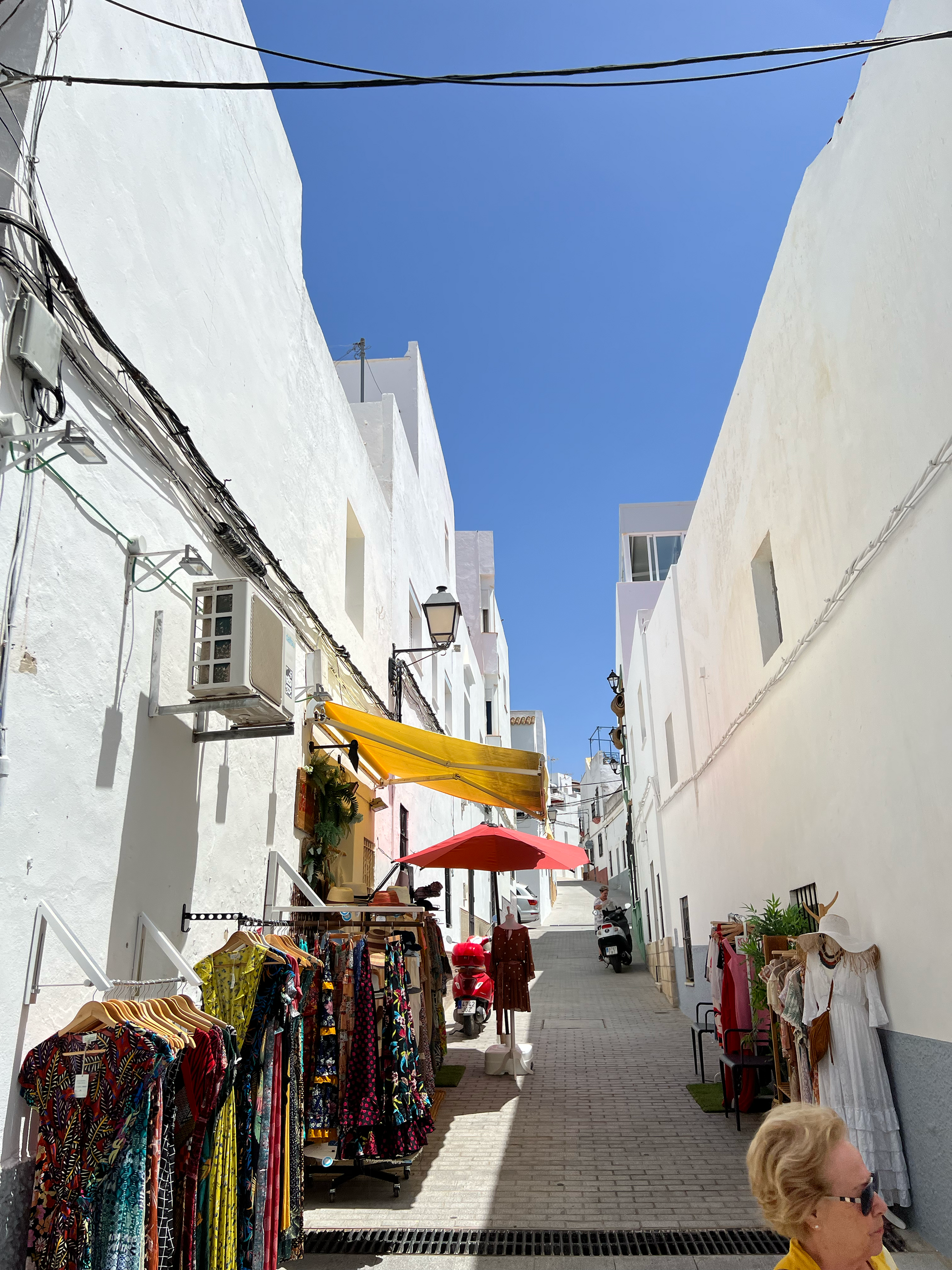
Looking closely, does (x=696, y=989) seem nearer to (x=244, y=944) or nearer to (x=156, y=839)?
(x=244, y=944)

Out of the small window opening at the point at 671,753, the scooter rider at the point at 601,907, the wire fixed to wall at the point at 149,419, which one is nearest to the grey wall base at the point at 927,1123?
the wire fixed to wall at the point at 149,419

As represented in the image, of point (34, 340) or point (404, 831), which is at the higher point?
point (34, 340)

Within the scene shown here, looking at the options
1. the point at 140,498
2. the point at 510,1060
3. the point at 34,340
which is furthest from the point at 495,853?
the point at 34,340

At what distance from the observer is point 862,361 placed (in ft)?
17.6

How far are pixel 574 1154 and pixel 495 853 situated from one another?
10.8 feet

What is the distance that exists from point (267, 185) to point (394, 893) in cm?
560

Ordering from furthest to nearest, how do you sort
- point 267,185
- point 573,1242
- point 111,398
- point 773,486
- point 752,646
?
1. point 752,646
2. point 773,486
3. point 267,185
4. point 573,1242
5. point 111,398

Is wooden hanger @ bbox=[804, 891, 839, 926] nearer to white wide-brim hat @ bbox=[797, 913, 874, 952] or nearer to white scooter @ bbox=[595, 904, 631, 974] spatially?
white wide-brim hat @ bbox=[797, 913, 874, 952]

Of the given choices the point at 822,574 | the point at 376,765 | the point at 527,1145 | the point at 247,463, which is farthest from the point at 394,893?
the point at 822,574

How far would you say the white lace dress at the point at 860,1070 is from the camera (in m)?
4.99

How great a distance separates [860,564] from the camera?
5.44 m

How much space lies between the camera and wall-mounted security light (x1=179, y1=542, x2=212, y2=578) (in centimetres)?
443

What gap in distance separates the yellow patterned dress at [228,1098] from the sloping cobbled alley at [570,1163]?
4.45ft

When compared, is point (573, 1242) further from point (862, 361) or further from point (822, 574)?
point (862, 361)
